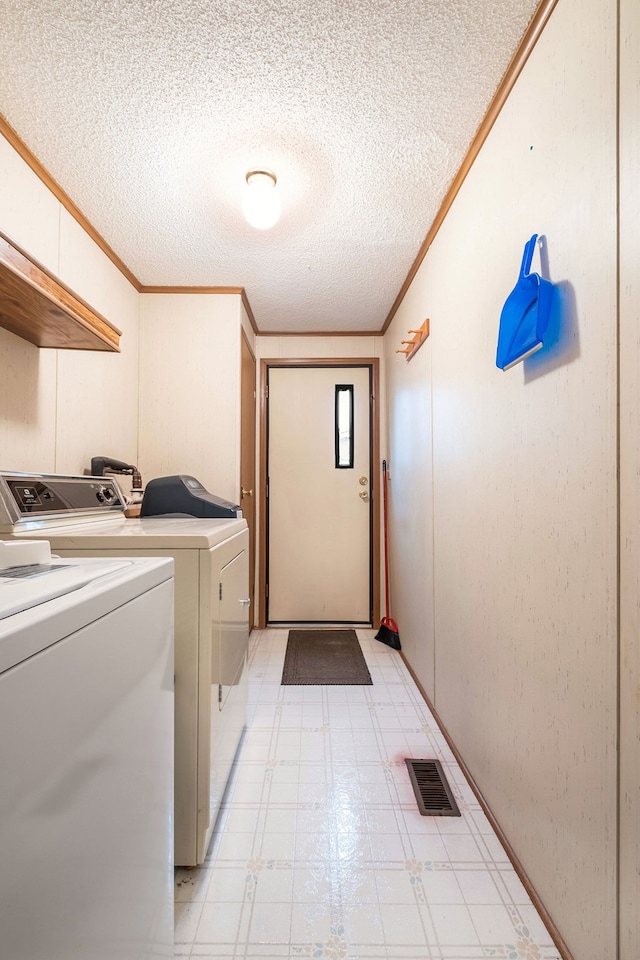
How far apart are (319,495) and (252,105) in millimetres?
2465

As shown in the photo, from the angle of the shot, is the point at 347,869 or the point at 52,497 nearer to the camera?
the point at 347,869

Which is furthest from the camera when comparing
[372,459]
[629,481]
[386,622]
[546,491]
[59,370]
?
[372,459]

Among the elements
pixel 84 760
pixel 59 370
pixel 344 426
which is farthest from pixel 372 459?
pixel 84 760

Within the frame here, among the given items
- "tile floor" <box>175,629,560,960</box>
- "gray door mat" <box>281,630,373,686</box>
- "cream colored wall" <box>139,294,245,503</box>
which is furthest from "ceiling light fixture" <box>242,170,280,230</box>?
"gray door mat" <box>281,630,373,686</box>

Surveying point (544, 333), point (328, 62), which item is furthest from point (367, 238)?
point (544, 333)

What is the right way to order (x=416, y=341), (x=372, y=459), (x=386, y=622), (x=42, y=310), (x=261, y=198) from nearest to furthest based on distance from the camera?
1. (x=42, y=310)
2. (x=261, y=198)
3. (x=416, y=341)
4. (x=386, y=622)
5. (x=372, y=459)

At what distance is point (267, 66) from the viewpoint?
4.20 ft

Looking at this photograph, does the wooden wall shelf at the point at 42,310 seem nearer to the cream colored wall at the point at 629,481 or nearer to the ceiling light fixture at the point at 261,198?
the ceiling light fixture at the point at 261,198

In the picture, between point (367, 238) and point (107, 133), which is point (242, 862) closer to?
point (107, 133)

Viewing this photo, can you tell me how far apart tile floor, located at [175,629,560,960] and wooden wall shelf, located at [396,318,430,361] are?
1.82 metres

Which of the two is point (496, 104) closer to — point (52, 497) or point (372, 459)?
point (52, 497)

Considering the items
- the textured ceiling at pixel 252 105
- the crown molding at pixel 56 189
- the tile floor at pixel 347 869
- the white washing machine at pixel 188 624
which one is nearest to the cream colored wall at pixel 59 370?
the crown molding at pixel 56 189

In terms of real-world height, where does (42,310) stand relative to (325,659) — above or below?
above

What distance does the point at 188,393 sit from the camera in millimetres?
2721
